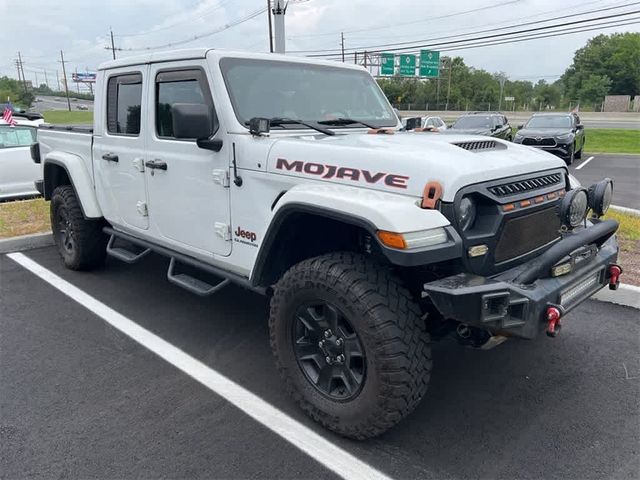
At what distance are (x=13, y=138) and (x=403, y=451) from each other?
31.6ft

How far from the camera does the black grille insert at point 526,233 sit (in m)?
2.73

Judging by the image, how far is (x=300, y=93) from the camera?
381 centimetres

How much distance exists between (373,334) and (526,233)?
1.04 meters

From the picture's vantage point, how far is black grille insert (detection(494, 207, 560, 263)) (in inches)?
107

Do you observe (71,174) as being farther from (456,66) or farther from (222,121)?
(456,66)

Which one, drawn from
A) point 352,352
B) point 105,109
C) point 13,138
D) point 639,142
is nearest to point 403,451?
point 352,352

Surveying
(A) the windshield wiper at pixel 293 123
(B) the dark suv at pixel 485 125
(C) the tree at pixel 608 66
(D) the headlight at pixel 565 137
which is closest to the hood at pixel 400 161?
(A) the windshield wiper at pixel 293 123

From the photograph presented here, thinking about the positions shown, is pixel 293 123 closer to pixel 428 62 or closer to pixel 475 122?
pixel 475 122

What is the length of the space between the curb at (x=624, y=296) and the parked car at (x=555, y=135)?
11.8 m

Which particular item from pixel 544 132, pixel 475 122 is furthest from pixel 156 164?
pixel 475 122

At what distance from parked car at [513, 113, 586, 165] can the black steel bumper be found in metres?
13.6

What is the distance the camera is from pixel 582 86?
7894 cm

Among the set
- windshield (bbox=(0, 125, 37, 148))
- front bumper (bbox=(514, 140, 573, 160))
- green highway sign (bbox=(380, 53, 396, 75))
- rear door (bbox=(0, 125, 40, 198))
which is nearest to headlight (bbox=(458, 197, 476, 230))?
rear door (bbox=(0, 125, 40, 198))

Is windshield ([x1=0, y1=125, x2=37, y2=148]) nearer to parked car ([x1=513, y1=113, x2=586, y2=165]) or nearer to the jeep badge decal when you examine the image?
the jeep badge decal
